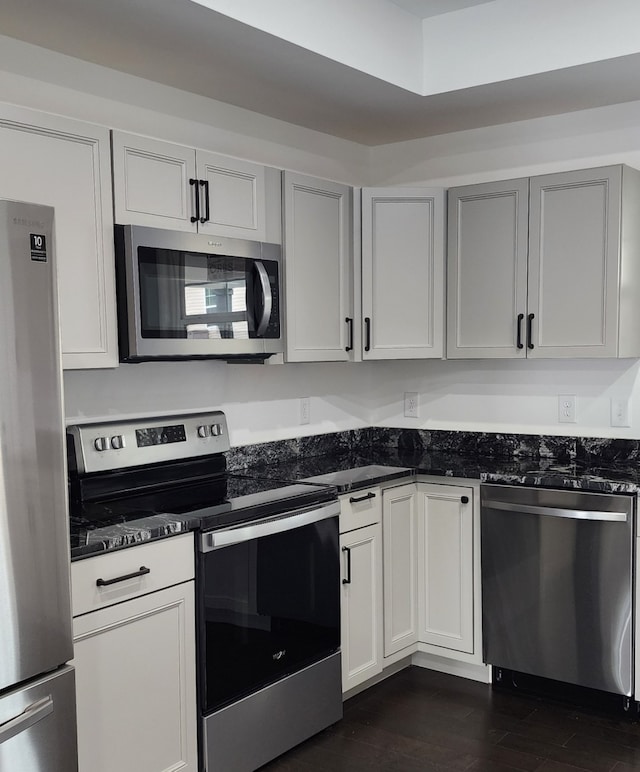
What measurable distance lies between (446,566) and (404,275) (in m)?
1.28

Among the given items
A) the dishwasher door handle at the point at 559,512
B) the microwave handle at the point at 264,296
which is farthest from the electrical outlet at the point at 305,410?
the dishwasher door handle at the point at 559,512

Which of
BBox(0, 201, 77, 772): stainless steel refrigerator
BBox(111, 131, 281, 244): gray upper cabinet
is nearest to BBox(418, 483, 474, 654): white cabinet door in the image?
BBox(111, 131, 281, 244): gray upper cabinet

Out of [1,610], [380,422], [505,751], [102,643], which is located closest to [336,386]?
[380,422]

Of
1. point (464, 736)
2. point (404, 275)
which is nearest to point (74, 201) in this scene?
point (404, 275)

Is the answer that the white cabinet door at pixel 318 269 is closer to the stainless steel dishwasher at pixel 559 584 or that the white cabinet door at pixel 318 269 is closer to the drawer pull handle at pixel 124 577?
the stainless steel dishwasher at pixel 559 584

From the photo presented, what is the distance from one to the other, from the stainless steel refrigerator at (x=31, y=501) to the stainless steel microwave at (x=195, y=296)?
72 centimetres

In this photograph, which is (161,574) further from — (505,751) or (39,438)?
(505,751)

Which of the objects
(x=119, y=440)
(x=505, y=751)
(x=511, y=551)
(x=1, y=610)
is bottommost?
(x=505, y=751)

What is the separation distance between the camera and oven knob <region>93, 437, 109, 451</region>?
9.18 ft

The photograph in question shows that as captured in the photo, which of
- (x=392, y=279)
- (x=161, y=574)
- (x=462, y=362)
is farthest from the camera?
(x=462, y=362)

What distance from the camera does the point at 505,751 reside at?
2.92 metres

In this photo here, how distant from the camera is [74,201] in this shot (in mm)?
2523

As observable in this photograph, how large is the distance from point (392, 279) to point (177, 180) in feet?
3.99

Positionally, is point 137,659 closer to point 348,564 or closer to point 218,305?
point 348,564
